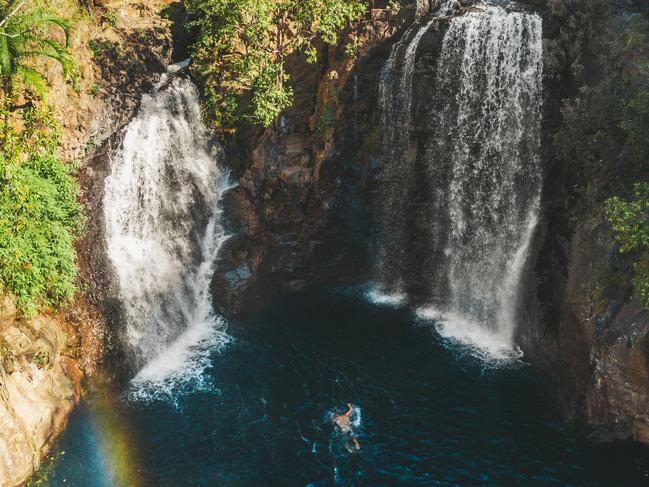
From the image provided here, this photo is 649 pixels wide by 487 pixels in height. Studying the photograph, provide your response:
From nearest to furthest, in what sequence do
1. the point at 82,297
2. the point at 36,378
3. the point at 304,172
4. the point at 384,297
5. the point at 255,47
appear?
the point at 36,378, the point at 82,297, the point at 255,47, the point at 304,172, the point at 384,297

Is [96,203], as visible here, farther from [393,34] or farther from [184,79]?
[393,34]

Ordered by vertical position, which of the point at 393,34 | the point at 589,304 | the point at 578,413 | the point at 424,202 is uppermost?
the point at 393,34

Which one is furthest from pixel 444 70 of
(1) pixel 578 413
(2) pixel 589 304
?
(1) pixel 578 413

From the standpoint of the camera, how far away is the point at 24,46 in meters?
20.3

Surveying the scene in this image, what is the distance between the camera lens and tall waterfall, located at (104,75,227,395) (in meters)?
22.2

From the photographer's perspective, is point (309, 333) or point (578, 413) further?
point (309, 333)

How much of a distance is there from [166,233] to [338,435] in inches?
499

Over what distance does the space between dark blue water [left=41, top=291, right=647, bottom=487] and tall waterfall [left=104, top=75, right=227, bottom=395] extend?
7.24ft

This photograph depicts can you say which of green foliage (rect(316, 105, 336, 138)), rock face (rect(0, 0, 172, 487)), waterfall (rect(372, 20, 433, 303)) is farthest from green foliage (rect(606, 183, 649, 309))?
rock face (rect(0, 0, 172, 487))

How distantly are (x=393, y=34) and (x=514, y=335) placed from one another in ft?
53.5

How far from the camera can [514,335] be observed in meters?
23.1

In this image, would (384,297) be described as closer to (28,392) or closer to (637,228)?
(637,228)

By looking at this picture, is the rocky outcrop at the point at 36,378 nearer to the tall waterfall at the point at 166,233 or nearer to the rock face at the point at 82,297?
the rock face at the point at 82,297

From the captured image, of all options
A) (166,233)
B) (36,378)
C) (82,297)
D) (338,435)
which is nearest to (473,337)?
(338,435)
